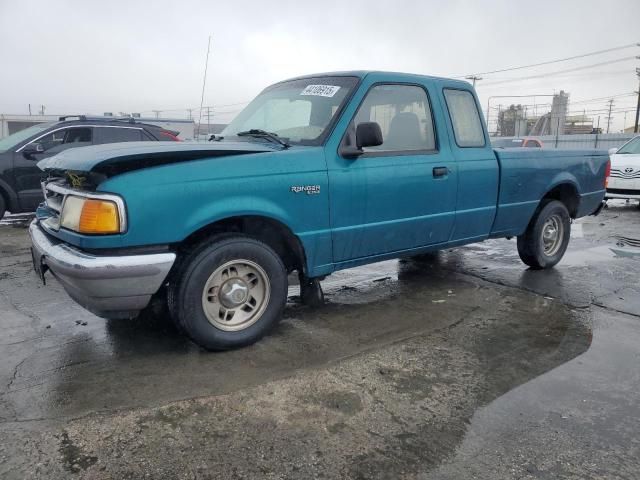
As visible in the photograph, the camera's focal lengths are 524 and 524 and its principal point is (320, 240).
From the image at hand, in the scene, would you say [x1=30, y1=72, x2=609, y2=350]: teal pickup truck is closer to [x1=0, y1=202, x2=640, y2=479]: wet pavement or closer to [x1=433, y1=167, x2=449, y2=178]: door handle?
[x1=433, y1=167, x2=449, y2=178]: door handle

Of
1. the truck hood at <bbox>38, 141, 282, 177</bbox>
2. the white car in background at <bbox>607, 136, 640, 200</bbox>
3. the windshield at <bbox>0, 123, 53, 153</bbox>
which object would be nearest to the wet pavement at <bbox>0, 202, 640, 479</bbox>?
the truck hood at <bbox>38, 141, 282, 177</bbox>

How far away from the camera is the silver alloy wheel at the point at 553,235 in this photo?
586cm

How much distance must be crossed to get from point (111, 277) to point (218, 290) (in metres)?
0.69

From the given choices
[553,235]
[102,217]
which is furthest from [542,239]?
[102,217]

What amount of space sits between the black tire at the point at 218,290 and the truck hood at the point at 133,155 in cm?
56

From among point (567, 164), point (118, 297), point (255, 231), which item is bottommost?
point (118, 297)

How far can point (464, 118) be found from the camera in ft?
15.9

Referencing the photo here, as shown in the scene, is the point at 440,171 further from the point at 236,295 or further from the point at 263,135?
the point at 236,295

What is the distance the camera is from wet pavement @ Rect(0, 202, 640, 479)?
7.79 ft

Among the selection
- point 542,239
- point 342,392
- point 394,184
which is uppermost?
point 394,184

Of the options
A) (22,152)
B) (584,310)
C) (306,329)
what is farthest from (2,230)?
(584,310)

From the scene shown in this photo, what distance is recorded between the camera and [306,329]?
4.00m

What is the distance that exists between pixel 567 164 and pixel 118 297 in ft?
15.8

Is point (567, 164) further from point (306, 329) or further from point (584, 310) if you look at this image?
point (306, 329)
